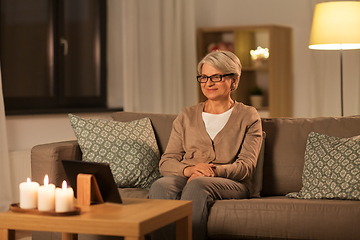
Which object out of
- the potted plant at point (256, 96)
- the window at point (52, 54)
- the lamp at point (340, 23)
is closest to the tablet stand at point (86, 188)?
the window at point (52, 54)

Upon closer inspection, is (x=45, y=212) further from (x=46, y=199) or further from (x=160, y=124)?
(x=160, y=124)

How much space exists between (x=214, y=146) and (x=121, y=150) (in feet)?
1.60

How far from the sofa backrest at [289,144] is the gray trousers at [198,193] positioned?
31 cm

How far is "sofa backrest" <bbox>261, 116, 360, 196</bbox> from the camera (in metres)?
2.65

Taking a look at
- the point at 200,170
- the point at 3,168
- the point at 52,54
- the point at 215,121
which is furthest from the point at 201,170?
the point at 52,54

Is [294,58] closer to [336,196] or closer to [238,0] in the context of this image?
[238,0]

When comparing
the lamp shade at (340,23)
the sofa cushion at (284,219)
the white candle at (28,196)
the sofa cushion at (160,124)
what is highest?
the lamp shade at (340,23)

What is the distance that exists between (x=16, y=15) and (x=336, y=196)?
2693 mm

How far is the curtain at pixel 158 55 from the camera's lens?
4.45 metres

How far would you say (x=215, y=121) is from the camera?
2.61 metres

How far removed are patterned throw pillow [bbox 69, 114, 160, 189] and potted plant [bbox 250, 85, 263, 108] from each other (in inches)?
97.1

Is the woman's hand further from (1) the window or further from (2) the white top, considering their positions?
(1) the window

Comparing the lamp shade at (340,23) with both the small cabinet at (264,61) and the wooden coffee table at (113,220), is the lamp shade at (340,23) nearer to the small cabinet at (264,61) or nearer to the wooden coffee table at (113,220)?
the small cabinet at (264,61)

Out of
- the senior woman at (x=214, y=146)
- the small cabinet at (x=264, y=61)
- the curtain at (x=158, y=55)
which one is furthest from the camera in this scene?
the small cabinet at (x=264, y=61)
